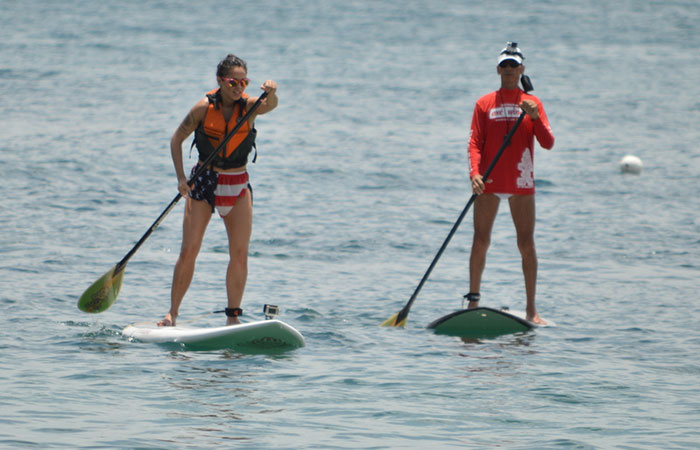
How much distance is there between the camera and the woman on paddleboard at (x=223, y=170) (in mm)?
7242

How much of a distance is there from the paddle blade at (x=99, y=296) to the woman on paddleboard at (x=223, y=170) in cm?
74

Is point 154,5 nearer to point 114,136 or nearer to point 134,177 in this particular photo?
point 114,136

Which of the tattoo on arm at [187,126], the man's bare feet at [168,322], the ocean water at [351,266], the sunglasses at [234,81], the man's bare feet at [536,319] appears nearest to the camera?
the ocean water at [351,266]

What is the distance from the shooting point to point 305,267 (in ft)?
35.2

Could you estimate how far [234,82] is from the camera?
7.13 meters

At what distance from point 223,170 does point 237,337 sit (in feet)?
3.65

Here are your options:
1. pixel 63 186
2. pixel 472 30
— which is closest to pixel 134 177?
pixel 63 186

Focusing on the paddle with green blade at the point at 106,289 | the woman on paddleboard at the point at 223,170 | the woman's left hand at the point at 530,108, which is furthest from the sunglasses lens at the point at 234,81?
the woman's left hand at the point at 530,108

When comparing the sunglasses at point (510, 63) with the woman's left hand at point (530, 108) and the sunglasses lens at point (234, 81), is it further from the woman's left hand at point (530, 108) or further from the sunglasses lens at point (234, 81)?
the sunglasses lens at point (234, 81)

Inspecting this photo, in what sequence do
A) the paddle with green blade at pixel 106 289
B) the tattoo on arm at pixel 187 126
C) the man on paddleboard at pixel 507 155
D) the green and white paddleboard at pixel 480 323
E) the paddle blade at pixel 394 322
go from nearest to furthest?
the tattoo on arm at pixel 187 126
the paddle with green blade at pixel 106 289
the man on paddleboard at pixel 507 155
the green and white paddleboard at pixel 480 323
the paddle blade at pixel 394 322

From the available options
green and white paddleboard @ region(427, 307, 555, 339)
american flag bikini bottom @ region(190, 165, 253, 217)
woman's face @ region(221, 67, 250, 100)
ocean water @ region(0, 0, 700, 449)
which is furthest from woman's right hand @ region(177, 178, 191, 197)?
green and white paddleboard @ region(427, 307, 555, 339)

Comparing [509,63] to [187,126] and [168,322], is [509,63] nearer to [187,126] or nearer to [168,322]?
[187,126]

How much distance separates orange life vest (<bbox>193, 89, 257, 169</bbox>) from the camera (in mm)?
7273

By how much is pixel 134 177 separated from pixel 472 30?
29.2 m
